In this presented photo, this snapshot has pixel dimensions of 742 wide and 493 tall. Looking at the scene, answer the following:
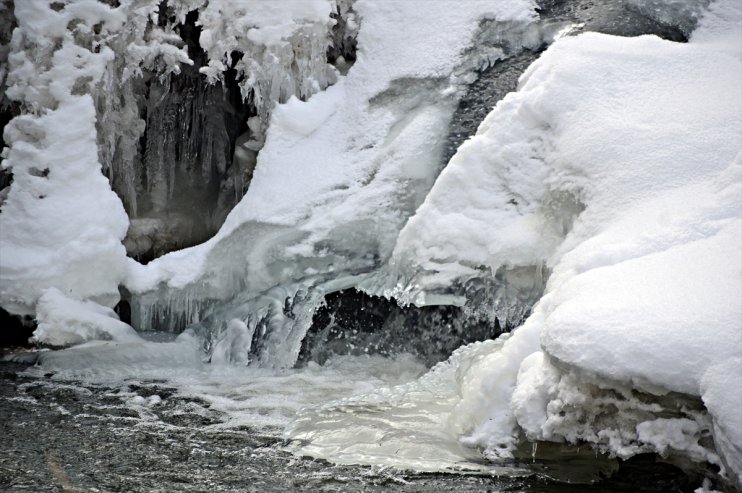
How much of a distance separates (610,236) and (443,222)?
128 centimetres

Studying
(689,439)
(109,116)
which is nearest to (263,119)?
(109,116)

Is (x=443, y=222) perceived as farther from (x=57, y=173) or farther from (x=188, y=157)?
(x=57, y=173)

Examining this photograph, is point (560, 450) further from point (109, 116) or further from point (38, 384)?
point (109, 116)

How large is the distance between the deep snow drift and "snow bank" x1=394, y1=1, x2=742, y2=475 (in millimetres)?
12

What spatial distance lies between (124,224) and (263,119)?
52.3 inches

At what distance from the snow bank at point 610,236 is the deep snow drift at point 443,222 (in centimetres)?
1

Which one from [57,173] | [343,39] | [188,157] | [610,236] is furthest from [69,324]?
[610,236]

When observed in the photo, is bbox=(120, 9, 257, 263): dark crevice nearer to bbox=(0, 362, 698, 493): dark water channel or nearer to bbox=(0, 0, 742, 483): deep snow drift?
bbox=(0, 0, 742, 483): deep snow drift

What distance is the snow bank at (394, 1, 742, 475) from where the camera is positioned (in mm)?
3229

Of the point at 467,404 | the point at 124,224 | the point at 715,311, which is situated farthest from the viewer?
the point at 124,224

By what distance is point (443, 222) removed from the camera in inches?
205

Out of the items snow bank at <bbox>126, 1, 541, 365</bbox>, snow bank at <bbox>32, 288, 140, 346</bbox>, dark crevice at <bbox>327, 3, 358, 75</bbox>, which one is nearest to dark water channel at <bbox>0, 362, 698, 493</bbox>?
snow bank at <bbox>32, 288, 140, 346</bbox>

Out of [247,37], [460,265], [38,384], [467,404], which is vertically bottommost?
[38,384]

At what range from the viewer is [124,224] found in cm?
616
